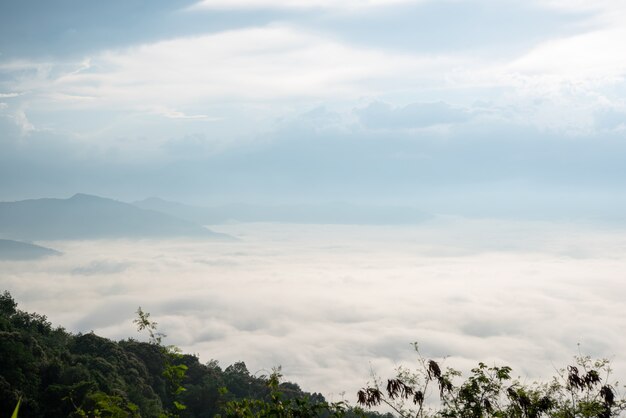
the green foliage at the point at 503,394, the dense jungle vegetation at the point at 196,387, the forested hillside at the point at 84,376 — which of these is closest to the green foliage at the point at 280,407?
the dense jungle vegetation at the point at 196,387

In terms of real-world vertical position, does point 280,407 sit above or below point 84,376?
above

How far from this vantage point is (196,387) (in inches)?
2035

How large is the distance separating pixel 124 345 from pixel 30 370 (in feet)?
67.1

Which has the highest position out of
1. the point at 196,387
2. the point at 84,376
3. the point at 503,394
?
the point at 503,394

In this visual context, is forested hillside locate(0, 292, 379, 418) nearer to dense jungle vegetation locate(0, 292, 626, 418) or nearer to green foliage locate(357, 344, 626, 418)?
dense jungle vegetation locate(0, 292, 626, 418)

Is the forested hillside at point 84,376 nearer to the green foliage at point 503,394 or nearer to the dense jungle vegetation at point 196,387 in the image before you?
the dense jungle vegetation at point 196,387

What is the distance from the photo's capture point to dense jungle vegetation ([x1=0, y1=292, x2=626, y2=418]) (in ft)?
35.1

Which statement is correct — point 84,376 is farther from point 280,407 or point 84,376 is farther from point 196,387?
point 280,407

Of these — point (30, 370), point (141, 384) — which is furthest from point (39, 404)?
point (141, 384)

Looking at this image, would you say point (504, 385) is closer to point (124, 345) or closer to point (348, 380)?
point (124, 345)

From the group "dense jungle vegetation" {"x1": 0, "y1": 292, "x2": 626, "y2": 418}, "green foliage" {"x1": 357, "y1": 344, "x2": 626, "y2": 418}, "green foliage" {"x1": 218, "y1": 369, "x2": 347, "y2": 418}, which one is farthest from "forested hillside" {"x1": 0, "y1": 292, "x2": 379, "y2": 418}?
"green foliage" {"x1": 218, "y1": 369, "x2": 347, "y2": 418}

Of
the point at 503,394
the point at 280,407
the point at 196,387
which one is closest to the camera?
the point at 280,407

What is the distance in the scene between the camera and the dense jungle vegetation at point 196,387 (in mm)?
10695

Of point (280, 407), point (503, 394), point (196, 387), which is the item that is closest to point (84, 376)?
point (196, 387)
